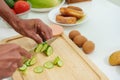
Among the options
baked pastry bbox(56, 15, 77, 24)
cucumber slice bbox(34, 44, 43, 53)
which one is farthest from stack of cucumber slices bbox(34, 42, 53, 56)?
baked pastry bbox(56, 15, 77, 24)

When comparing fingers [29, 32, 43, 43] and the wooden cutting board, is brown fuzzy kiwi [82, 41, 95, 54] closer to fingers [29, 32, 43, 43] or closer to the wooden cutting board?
the wooden cutting board

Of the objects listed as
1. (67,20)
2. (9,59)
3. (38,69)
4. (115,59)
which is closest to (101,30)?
(67,20)

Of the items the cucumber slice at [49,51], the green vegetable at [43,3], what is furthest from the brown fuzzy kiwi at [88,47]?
the green vegetable at [43,3]

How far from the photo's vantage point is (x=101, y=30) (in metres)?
1.05

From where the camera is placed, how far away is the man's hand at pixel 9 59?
595 millimetres

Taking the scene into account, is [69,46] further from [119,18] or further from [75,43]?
[119,18]

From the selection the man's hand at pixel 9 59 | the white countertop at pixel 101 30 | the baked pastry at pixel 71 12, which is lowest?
the white countertop at pixel 101 30

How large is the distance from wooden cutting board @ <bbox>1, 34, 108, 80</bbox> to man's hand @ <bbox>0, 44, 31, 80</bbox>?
16cm

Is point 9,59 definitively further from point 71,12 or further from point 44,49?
point 71,12

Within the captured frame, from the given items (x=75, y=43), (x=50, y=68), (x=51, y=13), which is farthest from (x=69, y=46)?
(x=51, y=13)

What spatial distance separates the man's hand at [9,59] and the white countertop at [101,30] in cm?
32

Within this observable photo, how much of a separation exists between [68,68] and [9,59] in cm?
25

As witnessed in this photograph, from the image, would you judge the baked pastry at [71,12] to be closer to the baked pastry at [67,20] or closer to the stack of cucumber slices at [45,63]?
the baked pastry at [67,20]

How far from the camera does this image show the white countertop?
0.84m
